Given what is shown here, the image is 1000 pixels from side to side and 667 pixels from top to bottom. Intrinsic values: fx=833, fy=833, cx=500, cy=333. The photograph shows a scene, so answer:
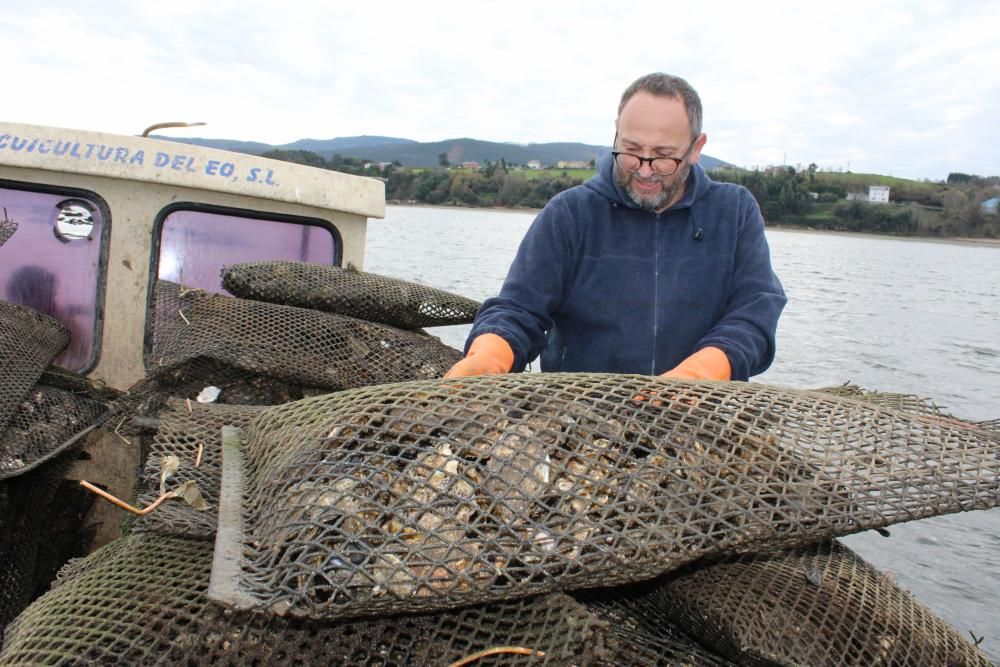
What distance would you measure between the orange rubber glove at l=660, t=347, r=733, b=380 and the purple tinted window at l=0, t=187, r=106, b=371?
3.49 meters

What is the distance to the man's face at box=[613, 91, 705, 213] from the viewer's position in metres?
3.11

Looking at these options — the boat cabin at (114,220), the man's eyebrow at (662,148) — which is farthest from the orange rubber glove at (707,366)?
the boat cabin at (114,220)

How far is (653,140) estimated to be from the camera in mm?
3145

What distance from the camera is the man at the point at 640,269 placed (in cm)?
331

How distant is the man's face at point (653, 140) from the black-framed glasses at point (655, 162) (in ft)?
0.04

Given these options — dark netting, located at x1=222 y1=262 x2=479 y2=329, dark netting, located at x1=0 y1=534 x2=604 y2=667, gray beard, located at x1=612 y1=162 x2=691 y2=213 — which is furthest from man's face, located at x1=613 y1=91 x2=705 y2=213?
dark netting, located at x1=0 y1=534 x2=604 y2=667

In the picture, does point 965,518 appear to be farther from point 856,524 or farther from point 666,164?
point 856,524

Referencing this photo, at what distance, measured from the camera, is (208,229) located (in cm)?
490

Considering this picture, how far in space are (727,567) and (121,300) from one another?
3847 millimetres

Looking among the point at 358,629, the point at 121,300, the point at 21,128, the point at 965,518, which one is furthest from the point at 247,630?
the point at 965,518

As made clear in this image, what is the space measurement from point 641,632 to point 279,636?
88cm

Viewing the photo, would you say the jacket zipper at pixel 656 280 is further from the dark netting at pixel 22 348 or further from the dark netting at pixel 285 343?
the dark netting at pixel 22 348

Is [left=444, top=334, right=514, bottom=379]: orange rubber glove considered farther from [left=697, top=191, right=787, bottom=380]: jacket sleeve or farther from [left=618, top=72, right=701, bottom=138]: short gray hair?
[left=618, top=72, right=701, bottom=138]: short gray hair

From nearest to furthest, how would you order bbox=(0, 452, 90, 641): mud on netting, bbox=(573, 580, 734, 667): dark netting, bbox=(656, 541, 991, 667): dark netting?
1. bbox=(573, 580, 734, 667): dark netting
2. bbox=(656, 541, 991, 667): dark netting
3. bbox=(0, 452, 90, 641): mud on netting
